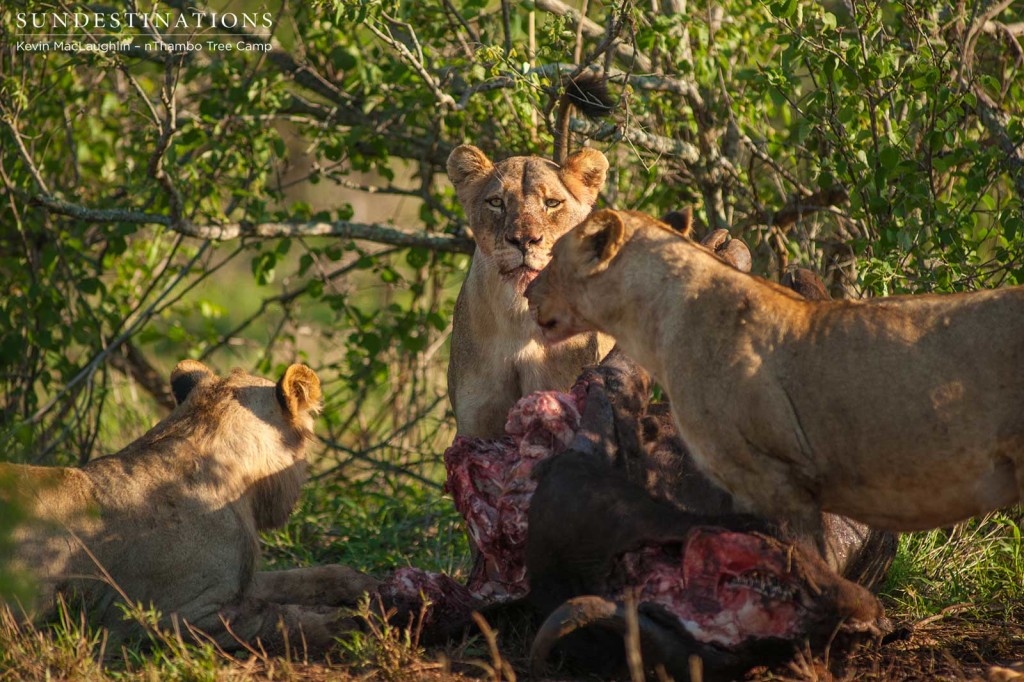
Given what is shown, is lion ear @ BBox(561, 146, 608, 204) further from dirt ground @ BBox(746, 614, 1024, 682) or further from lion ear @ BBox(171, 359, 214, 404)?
dirt ground @ BBox(746, 614, 1024, 682)

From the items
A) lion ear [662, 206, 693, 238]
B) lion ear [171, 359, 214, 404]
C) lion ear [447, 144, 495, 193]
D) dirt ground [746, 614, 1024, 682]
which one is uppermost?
lion ear [447, 144, 495, 193]

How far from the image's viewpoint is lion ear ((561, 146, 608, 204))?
5.25 m

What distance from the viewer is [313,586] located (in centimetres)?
477

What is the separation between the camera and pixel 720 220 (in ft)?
21.1

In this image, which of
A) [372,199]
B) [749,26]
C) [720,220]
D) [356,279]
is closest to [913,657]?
[720,220]

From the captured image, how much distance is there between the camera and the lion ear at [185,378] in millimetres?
4789

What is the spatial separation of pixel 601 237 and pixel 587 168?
1669mm

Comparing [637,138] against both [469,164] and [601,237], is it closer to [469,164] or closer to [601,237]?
[469,164]

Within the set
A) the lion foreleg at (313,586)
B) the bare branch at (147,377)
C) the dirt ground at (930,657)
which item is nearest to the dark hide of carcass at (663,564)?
the dirt ground at (930,657)

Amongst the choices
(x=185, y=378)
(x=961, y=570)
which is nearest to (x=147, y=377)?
(x=185, y=378)

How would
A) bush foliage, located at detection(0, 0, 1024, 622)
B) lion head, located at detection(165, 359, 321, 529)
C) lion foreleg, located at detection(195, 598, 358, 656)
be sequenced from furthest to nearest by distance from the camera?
bush foliage, located at detection(0, 0, 1024, 622), lion head, located at detection(165, 359, 321, 529), lion foreleg, located at detection(195, 598, 358, 656)

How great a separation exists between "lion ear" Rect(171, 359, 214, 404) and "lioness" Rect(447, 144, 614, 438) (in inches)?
41.8

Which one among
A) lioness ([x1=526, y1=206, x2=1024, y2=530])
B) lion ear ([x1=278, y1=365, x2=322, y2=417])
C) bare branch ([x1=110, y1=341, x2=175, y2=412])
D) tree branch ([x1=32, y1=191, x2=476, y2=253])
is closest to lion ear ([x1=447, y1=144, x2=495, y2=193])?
lion ear ([x1=278, y1=365, x2=322, y2=417])

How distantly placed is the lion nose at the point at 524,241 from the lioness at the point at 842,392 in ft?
4.10
